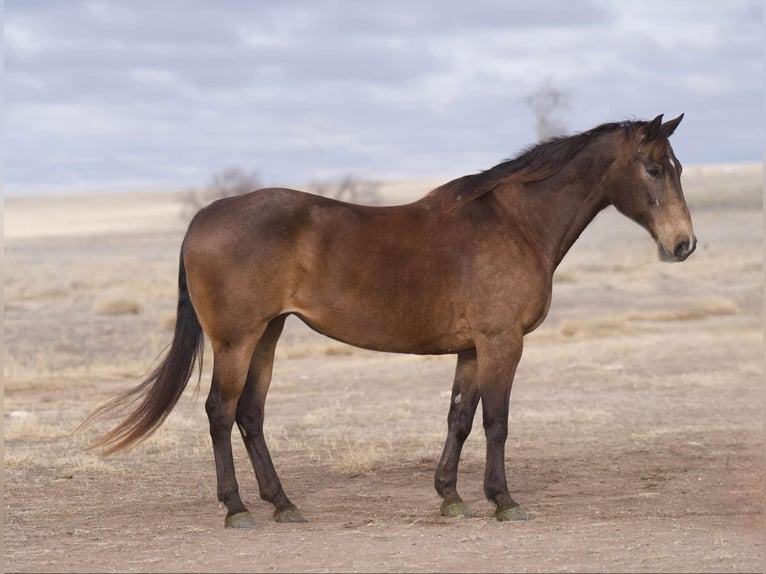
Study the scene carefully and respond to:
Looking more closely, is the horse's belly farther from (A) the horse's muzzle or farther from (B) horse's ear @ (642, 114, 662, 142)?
(B) horse's ear @ (642, 114, 662, 142)

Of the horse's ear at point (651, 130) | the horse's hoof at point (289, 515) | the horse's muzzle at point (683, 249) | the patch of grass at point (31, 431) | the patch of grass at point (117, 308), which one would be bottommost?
the horse's hoof at point (289, 515)

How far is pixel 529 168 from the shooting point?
7809mm

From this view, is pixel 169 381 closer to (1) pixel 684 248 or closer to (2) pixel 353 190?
(1) pixel 684 248

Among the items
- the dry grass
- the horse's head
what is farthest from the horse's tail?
the dry grass

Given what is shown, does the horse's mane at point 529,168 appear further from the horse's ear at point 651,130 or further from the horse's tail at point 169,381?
the horse's tail at point 169,381

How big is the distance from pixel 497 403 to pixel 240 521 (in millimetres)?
1921

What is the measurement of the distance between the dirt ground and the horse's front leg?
19 cm

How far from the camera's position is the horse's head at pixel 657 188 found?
7.36 meters

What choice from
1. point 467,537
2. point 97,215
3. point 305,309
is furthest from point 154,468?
point 97,215

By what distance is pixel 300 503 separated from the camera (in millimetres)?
7996

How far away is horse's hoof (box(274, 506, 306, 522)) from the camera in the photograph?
7363 millimetres

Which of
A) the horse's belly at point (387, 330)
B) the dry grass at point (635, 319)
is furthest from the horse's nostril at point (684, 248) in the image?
the dry grass at point (635, 319)

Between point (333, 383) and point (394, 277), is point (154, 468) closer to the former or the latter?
point (394, 277)

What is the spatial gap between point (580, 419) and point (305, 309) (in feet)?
17.7
